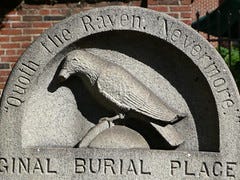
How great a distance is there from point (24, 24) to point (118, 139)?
221 centimetres

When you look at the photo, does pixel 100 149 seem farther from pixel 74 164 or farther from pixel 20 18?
pixel 20 18

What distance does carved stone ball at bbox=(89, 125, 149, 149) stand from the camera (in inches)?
174

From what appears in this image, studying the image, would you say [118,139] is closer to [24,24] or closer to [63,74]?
[63,74]

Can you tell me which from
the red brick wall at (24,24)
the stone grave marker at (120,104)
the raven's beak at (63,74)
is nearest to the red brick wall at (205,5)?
the red brick wall at (24,24)

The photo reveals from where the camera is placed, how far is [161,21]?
4398mm

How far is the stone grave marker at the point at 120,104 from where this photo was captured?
4.35 m

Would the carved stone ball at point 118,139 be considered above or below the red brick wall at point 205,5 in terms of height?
below

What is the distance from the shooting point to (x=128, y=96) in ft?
14.5

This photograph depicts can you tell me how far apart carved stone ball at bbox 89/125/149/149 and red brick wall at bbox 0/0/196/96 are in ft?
6.39

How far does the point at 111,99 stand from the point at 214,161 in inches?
35.5

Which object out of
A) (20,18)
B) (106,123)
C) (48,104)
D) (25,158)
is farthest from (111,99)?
(20,18)

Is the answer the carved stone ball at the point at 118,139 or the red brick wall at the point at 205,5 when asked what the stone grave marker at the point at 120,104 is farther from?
the red brick wall at the point at 205,5

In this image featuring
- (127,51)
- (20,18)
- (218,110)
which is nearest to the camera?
(218,110)

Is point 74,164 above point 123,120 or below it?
below
